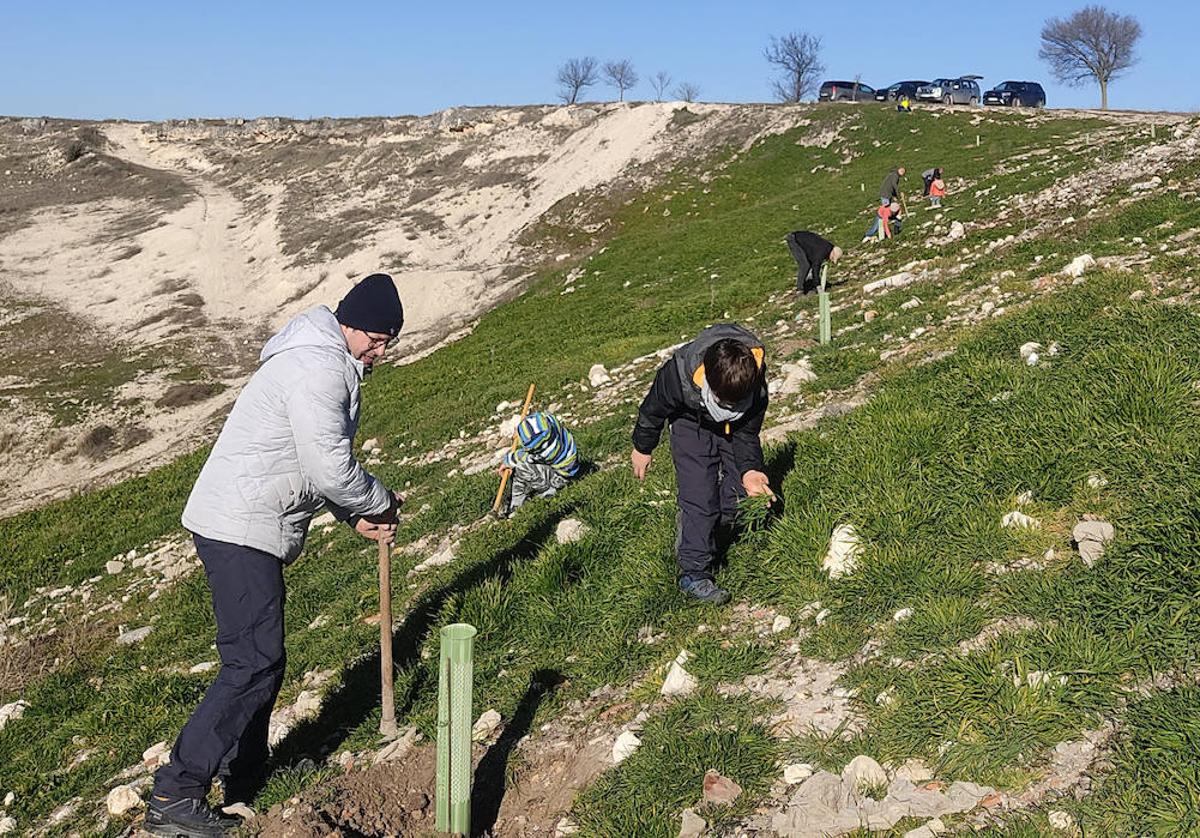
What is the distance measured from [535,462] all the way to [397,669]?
3.18 m

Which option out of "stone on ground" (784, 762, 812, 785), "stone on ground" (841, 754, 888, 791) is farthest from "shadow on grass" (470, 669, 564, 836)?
"stone on ground" (841, 754, 888, 791)

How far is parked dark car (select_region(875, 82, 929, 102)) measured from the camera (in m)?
49.4

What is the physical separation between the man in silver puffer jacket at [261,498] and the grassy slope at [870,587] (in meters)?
0.54

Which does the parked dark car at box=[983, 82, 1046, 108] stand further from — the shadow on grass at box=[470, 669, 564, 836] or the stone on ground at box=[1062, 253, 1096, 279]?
the shadow on grass at box=[470, 669, 564, 836]

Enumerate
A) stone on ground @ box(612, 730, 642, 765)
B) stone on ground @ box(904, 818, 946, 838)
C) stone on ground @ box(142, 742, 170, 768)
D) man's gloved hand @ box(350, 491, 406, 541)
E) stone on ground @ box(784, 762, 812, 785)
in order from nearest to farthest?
stone on ground @ box(904, 818, 946, 838), stone on ground @ box(784, 762, 812, 785), stone on ground @ box(612, 730, 642, 765), man's gloved hand @ box(350, 491, 406, 541), stone on ground @ box(142, 742, 170, 768)

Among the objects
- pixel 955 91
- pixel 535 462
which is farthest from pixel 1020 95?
pixel 535 462

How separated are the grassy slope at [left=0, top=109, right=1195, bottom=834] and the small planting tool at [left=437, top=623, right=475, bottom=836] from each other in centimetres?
55

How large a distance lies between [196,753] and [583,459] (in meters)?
5.92

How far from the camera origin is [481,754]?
15.4ft

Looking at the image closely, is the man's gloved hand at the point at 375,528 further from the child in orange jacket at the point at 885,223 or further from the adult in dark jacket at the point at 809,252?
the child in orange jacket at the point at 885,223

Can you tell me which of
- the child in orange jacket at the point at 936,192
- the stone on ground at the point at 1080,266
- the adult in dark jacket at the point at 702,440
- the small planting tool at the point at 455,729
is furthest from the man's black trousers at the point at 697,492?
the child in orange jacket at the point at 936,192

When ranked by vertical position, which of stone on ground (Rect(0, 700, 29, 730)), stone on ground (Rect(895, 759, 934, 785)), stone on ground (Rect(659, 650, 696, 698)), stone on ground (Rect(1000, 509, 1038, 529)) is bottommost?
stone on ground (Rect(0, 700, 29, 730))

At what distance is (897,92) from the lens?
5047cm

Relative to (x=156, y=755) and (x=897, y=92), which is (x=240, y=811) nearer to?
(x=156, y=755)
